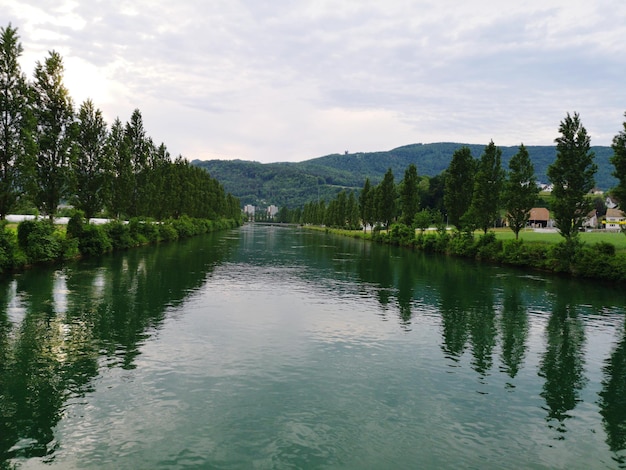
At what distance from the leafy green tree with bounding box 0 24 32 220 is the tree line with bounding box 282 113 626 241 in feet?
133

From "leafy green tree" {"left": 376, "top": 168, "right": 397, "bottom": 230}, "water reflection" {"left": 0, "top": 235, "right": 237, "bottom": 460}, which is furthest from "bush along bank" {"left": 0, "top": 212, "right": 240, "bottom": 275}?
"leafy green tree" {"left": 376, "top": 168, "right": 397, "bottom": 230}

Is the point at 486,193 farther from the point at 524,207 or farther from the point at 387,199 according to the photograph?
the point at 387,199

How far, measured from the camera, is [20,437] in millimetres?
8062

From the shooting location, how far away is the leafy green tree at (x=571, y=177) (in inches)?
1453

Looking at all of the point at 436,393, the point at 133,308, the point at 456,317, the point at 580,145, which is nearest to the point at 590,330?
the point at 456,317

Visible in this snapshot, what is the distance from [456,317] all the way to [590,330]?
506 cm

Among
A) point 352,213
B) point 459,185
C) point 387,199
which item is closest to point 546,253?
point 459,185

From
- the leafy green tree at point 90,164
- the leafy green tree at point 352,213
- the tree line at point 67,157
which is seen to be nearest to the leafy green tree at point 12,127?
the tree line at point 67,157

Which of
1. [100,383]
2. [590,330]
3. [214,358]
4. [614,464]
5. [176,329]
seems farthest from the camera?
[590,330]

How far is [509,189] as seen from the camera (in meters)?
48.6

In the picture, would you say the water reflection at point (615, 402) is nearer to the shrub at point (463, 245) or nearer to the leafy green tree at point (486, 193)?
the shrub at point (463, 245)

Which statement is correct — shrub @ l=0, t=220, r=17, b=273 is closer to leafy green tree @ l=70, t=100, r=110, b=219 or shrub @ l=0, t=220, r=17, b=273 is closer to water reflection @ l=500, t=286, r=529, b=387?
leafy green tree @ l=70, t=100, r=110, b=219

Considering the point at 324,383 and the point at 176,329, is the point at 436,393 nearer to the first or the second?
the point at 324,383

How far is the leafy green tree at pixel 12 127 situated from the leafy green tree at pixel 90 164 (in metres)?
13.8
